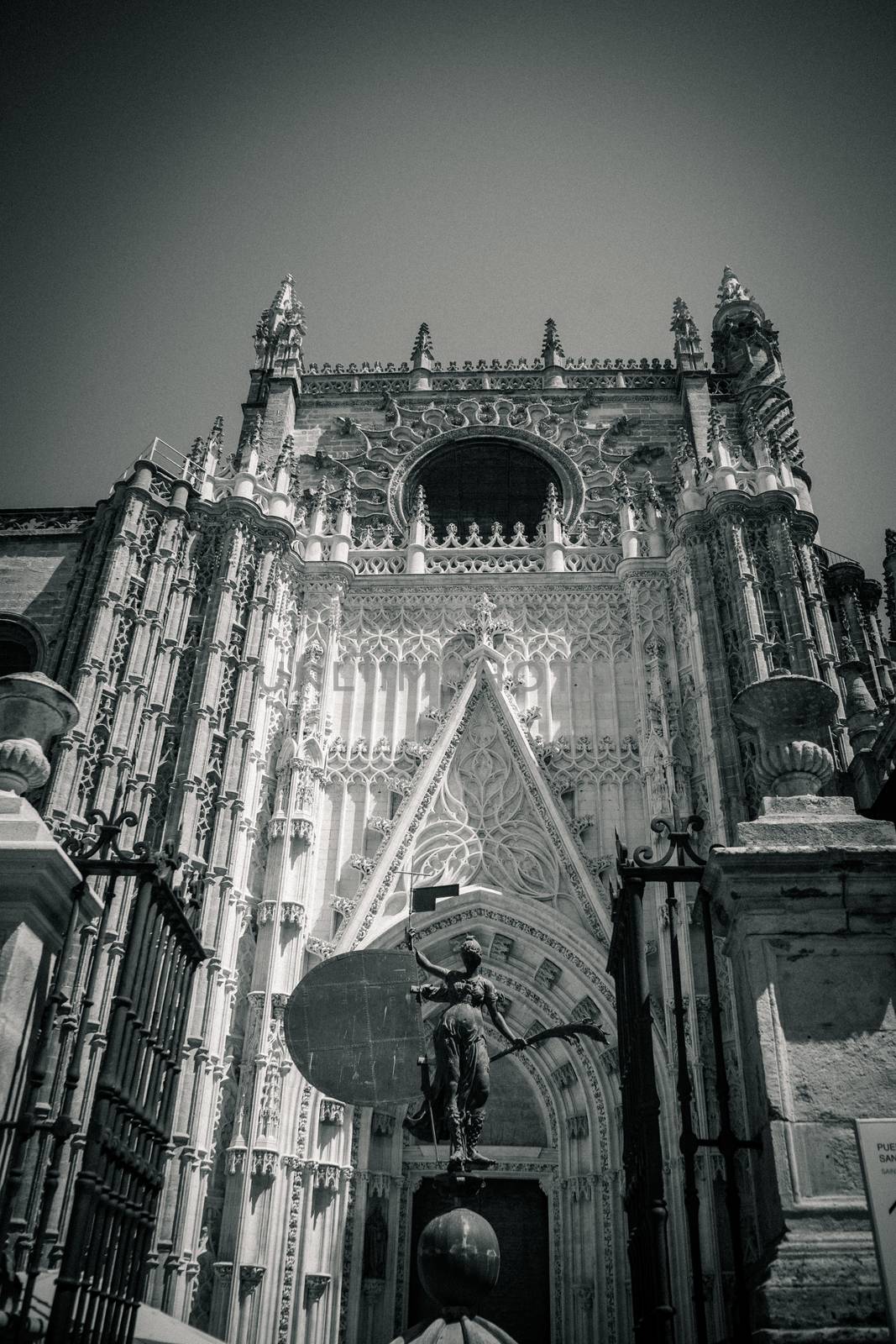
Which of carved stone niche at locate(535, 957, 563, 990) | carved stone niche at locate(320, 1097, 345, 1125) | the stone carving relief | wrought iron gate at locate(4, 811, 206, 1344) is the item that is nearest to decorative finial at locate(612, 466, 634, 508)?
the stone carving relief

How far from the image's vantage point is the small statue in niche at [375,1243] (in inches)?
518

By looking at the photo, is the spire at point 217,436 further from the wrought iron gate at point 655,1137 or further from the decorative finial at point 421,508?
the wrought iron gate at point 655,1137

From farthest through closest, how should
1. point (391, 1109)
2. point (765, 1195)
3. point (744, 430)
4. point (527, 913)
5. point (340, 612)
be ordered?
point (744, 430)
point (340, 612)
point (527, 913)
point (391, 1109)
point (765, 1195)

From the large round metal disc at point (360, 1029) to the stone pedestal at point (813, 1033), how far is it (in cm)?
339

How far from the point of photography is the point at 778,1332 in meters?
4.39

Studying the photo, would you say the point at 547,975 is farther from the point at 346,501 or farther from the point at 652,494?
the point at 346,501

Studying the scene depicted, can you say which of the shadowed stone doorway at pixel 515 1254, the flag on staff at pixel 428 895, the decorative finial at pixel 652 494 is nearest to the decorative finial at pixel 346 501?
the decorative finial at pixel 652 494

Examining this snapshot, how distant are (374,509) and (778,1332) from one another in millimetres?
17737

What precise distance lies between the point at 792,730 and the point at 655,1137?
97.1 inches

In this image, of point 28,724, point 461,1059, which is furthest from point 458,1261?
point 28,724

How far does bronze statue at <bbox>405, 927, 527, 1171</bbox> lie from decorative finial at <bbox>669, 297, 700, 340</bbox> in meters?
18.5

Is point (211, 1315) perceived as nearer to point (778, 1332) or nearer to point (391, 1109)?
point (391, 1109)

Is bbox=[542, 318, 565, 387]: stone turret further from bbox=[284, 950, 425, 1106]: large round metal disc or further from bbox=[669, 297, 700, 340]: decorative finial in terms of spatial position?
bbox=[284, 950, 425, 1106]: large round metal disc

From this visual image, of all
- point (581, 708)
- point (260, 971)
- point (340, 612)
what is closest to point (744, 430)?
point (581, 708)
